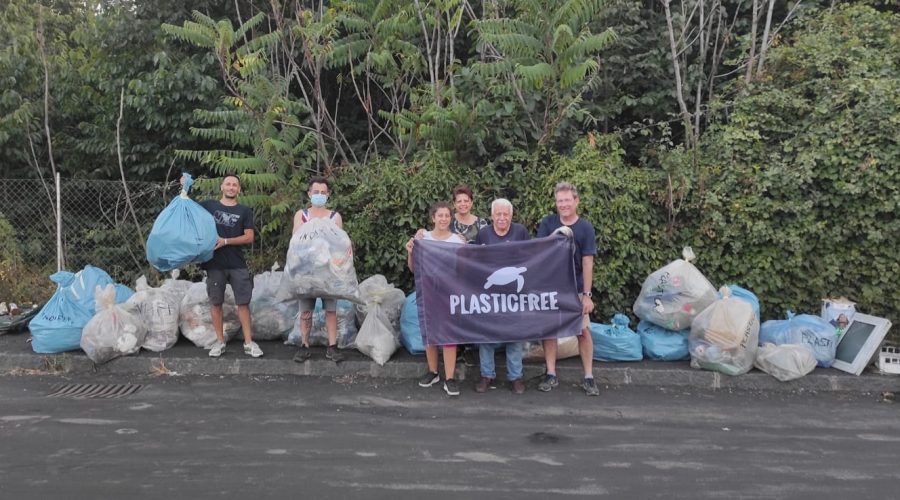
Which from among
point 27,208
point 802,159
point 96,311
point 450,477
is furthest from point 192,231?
point 802,159

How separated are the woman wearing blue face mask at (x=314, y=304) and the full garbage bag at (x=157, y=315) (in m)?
1.44

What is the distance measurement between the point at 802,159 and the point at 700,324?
2232 millimetres

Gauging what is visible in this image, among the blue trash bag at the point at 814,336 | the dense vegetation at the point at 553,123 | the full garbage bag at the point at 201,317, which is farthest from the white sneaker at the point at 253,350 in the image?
the blue trash bag at the point at 814,336

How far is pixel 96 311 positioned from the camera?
6449 millimetres

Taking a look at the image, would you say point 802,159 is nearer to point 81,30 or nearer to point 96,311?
point 96,311

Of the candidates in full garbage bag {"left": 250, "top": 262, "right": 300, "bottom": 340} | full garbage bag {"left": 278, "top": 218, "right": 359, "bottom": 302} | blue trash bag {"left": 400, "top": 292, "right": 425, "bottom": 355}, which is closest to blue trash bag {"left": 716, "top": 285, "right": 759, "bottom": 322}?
blue trash bag {"left": 400, "top": 292, "right": 425, "bottom": 355}

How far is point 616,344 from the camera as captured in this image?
20.0 feet

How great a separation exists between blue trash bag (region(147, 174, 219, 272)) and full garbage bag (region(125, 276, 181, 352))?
0.76 m

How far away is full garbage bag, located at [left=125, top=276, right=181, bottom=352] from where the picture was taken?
6.39 m

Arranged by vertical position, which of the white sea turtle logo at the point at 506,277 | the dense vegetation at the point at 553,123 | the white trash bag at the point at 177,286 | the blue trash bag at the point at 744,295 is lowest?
the blue trash bag at the point at 744,295

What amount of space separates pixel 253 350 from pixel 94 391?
1406mm

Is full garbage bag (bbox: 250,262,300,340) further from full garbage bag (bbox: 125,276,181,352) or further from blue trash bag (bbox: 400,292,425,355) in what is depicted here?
blue trash bag (bbox: 400,292,425,355)

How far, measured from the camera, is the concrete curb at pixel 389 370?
5746 millimetres

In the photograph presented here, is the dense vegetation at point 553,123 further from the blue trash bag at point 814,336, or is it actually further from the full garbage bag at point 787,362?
the full garbage bag at point 787,362
